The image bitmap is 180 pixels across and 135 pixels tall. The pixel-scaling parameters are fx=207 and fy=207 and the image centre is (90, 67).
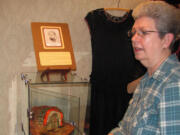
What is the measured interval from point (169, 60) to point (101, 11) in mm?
890

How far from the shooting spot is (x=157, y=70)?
964mm

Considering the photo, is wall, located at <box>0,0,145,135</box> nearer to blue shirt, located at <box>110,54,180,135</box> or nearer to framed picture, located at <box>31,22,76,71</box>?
framed picture, located at <box>31,22,76,71</box>

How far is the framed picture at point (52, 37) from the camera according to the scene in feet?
5.31

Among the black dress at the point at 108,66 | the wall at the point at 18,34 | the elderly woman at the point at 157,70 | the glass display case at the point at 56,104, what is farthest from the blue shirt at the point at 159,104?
the wall at the point at 18,34

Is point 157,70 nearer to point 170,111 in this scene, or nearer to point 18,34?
point 170,111

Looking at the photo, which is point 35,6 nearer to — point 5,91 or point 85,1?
point 85,1

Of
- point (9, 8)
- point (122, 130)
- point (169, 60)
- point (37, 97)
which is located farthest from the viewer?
point (9, 8)

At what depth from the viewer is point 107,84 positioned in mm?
1708

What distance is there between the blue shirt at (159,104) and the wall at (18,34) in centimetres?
103

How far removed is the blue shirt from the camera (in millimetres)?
799

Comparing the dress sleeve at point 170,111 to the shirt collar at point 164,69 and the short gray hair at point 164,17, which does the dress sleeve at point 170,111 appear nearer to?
the shirt collar at point 164,69

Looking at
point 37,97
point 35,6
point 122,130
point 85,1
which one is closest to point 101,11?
point 85,1

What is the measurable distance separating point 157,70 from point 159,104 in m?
0.18

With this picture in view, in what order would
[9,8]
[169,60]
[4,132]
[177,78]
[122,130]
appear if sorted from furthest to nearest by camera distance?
[4,132], [9,8], [122,130], [169,60], [177,78]
